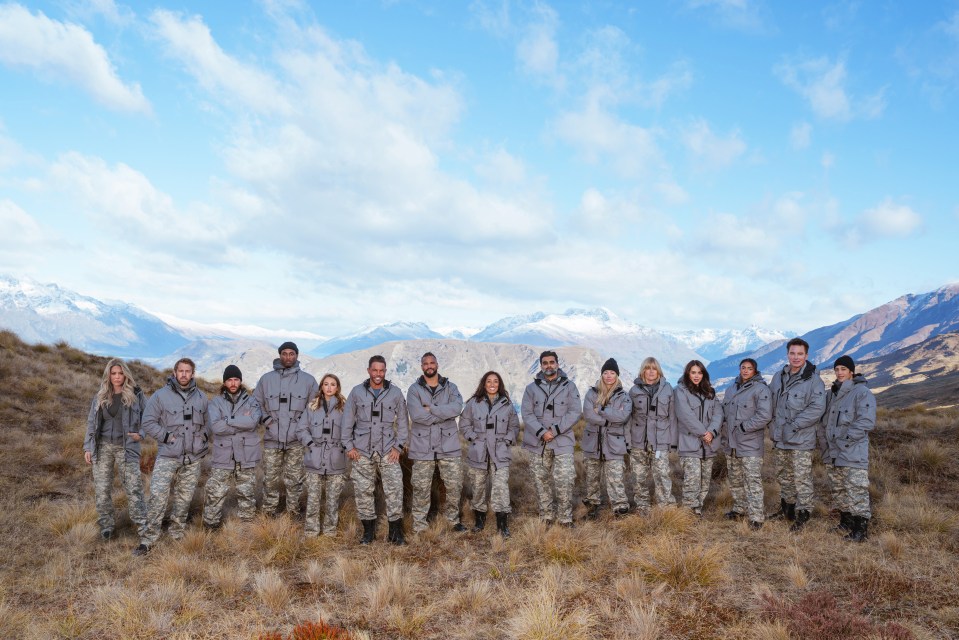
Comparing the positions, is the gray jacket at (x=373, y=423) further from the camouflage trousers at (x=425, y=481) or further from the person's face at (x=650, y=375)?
the person's face at (x=650, y=375)

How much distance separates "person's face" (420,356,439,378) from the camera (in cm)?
801

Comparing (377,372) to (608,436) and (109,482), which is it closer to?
(608,436)

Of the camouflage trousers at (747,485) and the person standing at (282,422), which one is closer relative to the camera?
the camouflage trousers at (747,485)

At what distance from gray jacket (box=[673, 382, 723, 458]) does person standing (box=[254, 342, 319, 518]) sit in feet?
21.0

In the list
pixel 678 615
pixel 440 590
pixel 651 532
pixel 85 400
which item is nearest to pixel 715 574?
pixel 678 615

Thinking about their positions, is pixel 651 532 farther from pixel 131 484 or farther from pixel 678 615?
pixel 131 484

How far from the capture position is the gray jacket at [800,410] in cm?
798

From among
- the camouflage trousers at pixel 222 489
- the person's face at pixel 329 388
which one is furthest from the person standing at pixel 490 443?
the camouflage trousers at pixel 222 489

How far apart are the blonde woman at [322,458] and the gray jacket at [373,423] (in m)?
0.25

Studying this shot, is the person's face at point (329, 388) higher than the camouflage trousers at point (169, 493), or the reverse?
the person's face at point (329, 388)

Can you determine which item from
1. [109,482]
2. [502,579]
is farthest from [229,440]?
[502,579]

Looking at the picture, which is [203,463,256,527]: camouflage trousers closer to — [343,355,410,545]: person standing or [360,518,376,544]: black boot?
[343,355,410,545]: person standing

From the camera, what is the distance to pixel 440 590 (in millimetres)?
6340

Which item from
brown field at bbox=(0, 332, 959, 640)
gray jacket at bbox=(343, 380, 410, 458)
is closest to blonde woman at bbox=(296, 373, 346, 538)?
gray jacket at bbox=(343, 380, 410, 458)
